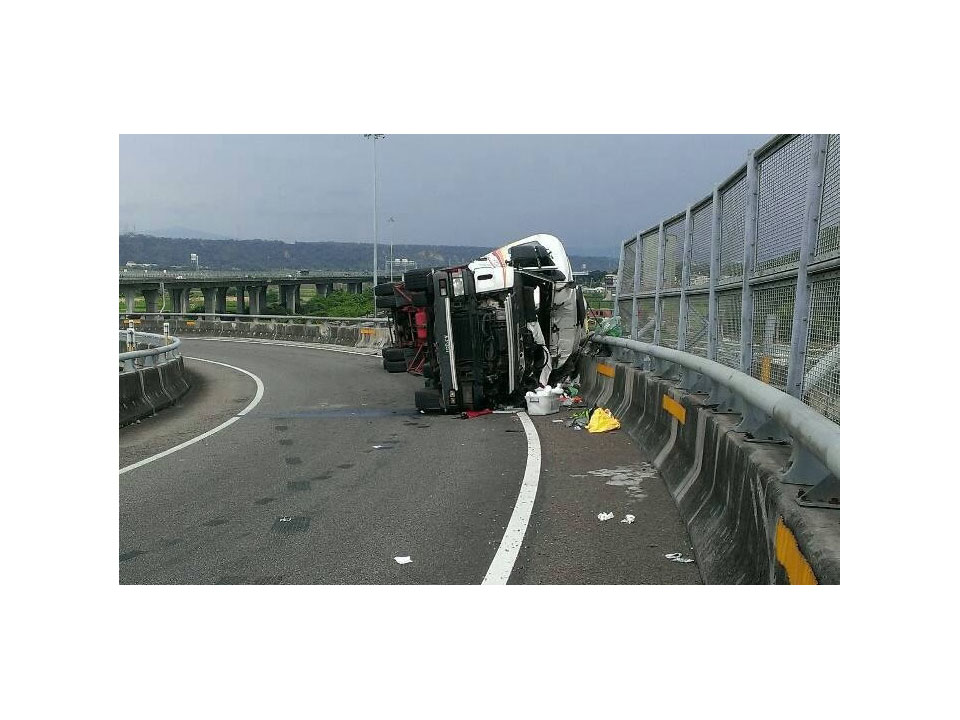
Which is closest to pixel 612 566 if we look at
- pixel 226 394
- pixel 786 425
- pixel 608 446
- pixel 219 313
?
pixel 786 425

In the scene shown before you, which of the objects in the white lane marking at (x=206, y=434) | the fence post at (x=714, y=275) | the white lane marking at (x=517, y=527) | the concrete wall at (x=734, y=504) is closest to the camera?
the concrete wall at (x=734, y=504)

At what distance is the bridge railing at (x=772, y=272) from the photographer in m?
5.38

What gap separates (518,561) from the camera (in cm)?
550

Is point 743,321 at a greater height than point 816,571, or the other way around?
point 743,321

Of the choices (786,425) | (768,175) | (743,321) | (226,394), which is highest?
(768,175)

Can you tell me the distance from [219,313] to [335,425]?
37500mm

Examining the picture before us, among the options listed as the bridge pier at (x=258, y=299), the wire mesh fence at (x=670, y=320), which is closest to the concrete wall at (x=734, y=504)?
the wire mesh fence at (x=670, y=320)

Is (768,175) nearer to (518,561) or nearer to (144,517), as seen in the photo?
(518,561)

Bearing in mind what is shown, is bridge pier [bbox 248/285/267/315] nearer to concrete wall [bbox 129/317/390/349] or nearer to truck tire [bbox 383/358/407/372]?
concrete wall [bbox 129/317/390/349]

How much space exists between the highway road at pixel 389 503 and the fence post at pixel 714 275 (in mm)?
1376

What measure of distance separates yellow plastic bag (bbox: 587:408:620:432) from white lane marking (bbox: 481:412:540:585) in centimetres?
148

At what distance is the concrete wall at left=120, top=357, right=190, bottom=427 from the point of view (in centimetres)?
1369

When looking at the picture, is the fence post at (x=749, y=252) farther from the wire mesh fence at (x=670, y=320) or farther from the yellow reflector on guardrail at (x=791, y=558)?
the wire mesh fence at (x=670, y=320)

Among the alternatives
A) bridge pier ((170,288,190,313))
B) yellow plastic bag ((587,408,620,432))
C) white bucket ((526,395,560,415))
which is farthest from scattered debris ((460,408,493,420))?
bridge pier ((170,288,190,313))
